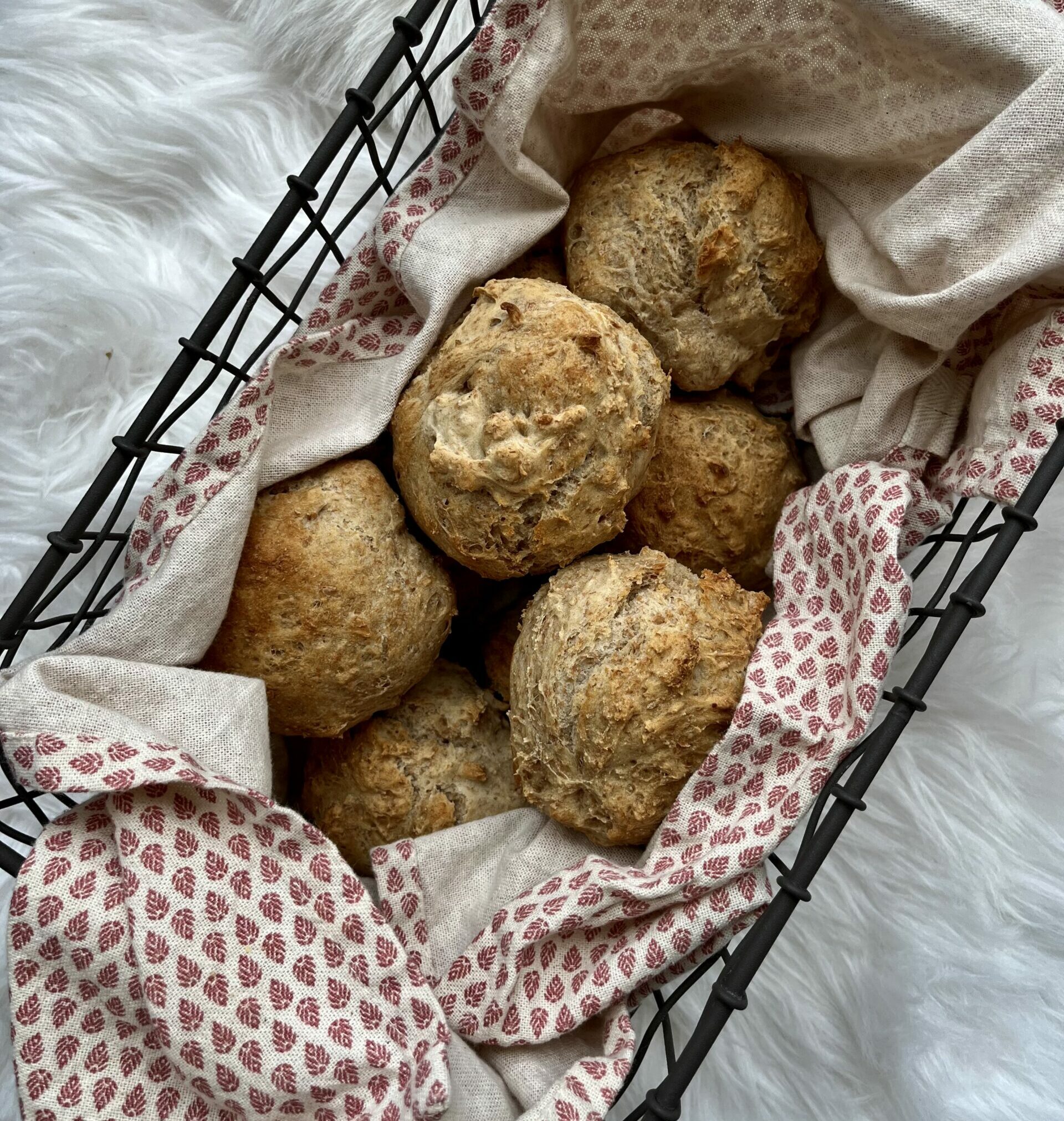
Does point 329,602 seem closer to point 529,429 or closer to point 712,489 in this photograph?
point 529,429

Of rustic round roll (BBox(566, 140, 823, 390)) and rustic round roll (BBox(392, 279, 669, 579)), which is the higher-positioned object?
rustic round roll (BBox(566, 140, 823, 390))

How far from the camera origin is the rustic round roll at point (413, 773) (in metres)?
0.84

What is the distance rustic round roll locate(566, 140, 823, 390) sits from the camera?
0.81 metres

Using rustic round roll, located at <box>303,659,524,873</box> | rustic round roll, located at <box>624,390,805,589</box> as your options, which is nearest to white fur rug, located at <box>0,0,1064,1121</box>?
rustic round roll, located at <box>624,390,805,589</box>

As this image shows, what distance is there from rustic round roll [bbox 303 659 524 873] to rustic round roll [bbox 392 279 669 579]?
0.49 feet

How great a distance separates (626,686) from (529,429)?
0.65 ft

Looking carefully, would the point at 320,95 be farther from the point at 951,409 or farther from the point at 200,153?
the point at 951,409

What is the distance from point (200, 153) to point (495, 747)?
2.30ft

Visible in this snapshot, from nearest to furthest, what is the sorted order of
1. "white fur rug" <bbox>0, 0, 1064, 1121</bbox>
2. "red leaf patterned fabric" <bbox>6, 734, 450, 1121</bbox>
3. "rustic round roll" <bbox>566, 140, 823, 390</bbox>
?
"red leaf patterned fabric" <bbox>6, 734, 450, 1121</bbox>, "rustic round roll" <bbox>566, 140, 823, 390</bbox>, "white fur rug" <bbox>0, 0, 1064, 1121</bbox>

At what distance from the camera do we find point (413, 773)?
0.85 metres

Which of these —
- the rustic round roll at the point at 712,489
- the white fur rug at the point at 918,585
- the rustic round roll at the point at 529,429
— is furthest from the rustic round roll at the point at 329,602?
the white fur rug at the point at 918,585

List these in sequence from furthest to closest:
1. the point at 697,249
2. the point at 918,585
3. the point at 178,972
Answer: the point at 918,585, the point at 697,249, the point at 178,972

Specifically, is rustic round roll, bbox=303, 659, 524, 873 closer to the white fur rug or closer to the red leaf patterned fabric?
the red leaf patterned fabric

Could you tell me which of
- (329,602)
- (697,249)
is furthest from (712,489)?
(329,602)
